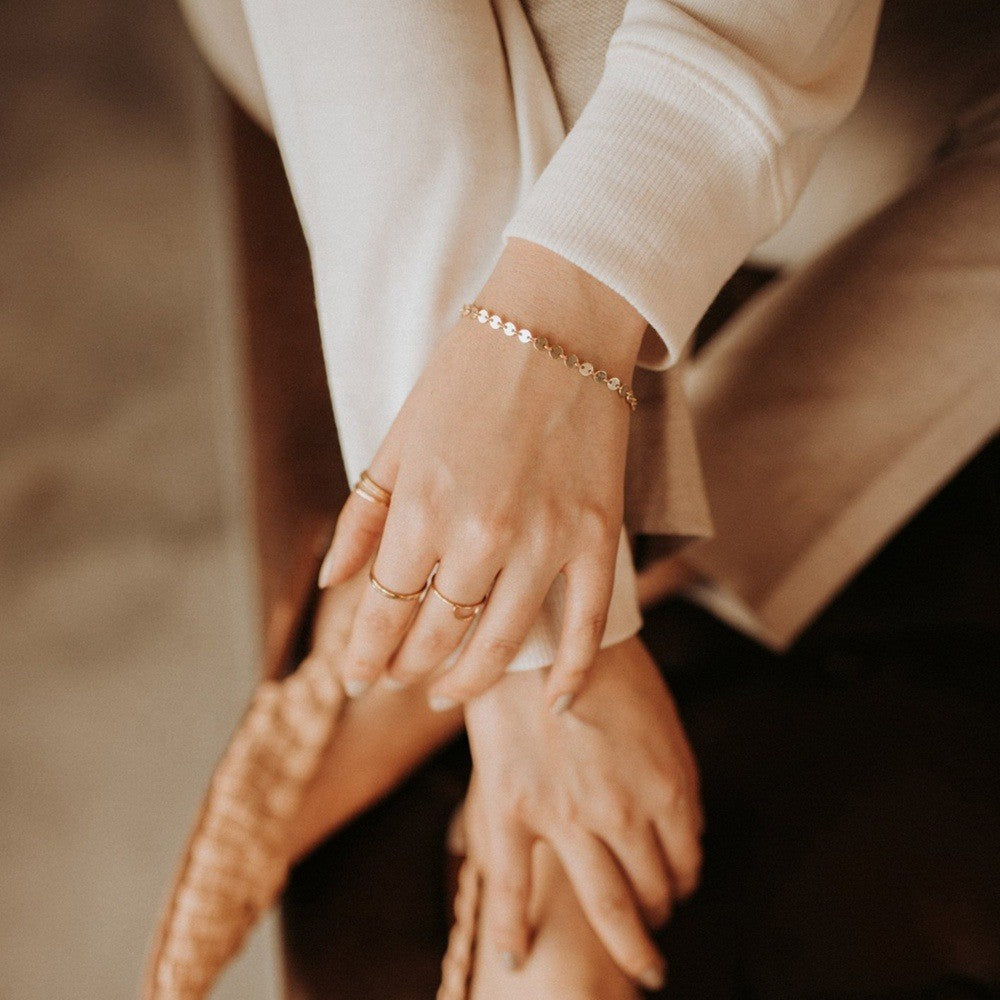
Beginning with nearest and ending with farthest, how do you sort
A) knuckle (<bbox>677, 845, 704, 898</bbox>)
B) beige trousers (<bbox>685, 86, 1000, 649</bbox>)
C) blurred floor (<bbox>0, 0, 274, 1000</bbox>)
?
knuckle (<bbox>677, 845, 704, 898</bbox>) < beige trousers (<bbox>685, 86, 1000, 649</bbox>) < blurred floor (<bbox>0, 0, 274, 1000</bbox>)

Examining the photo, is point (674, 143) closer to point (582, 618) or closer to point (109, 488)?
point (582, 618)

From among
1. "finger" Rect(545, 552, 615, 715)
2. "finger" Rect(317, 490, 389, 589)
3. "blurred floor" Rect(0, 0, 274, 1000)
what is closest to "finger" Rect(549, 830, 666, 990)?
"finger" Rect(545, 552, 615, 715)

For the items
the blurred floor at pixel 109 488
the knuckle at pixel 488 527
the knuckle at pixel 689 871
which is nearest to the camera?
the knuckle at pixel 488 527

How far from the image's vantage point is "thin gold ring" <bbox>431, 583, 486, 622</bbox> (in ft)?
1.61

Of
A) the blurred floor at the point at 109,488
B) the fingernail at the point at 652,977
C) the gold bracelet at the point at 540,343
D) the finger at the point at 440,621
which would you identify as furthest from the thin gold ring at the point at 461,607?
the blurred floor at the point at 109,488

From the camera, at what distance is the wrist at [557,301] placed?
0.48m

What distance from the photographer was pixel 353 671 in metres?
0.54

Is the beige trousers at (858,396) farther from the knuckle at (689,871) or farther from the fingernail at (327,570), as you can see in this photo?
the fingernail at (327,570)

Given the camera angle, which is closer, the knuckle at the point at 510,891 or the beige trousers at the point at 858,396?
the knuckle at the point at 510,891

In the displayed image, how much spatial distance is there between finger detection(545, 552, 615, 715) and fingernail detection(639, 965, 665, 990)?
0.20 m

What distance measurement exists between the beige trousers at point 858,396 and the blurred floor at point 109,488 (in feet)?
1.66

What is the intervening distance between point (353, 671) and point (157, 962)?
243 millimetres

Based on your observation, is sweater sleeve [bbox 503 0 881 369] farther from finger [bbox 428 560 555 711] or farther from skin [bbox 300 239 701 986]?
finger [bbox 428 560 555 711]

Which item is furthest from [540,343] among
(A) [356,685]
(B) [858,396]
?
(B) [858,396]
